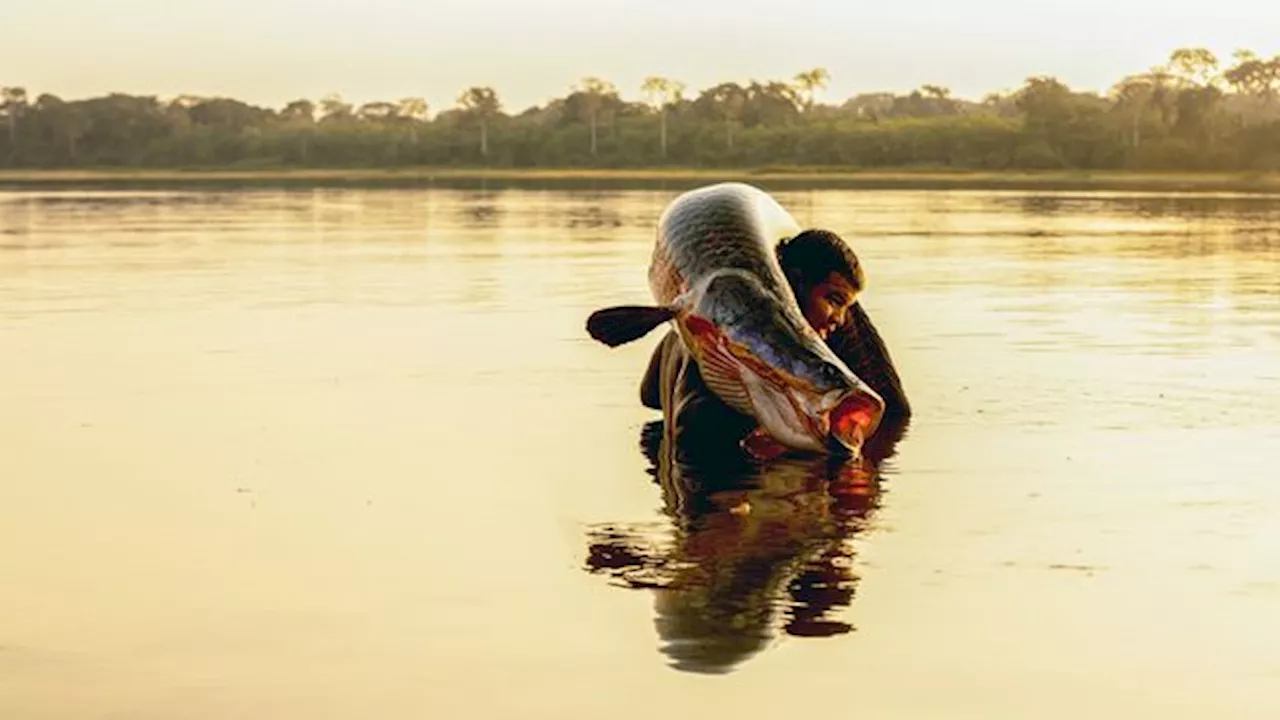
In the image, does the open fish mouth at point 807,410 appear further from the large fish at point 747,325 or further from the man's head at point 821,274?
the man's head at point 821,274

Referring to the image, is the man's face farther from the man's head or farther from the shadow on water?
the shadow on water

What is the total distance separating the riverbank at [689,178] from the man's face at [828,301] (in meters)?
88.3

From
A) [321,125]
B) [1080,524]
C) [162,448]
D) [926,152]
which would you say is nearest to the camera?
[1080,524]

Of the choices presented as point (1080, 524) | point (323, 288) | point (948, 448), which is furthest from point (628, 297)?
point (1080, 524)

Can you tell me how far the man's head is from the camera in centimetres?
1487

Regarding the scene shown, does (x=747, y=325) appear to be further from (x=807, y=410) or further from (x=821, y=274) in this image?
(x=821, y=274)

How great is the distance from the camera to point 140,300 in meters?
27.8

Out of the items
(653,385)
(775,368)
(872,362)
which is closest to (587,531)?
(775,368)

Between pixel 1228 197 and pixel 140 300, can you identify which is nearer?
pixel 140 300

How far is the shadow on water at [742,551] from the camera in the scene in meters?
9.49

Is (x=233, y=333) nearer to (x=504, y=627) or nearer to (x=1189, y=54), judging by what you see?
(x=504, y=627)

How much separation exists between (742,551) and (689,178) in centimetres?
12649

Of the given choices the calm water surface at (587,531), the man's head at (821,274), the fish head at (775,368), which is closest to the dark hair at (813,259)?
the man's head at (821,274)

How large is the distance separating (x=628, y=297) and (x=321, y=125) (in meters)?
173
